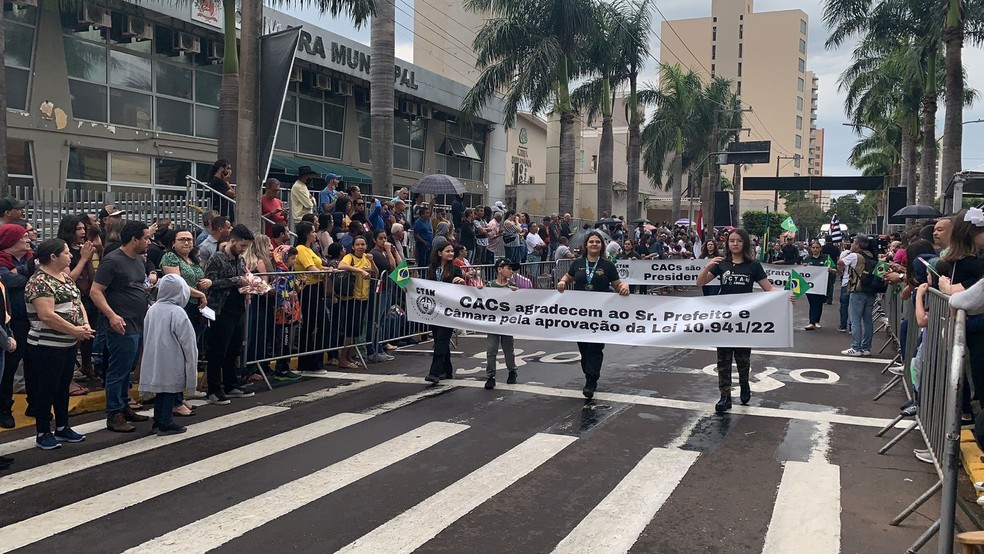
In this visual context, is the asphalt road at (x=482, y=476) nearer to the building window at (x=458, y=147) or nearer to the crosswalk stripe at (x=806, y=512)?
the crosswalk stripe at (x=806, y=512)

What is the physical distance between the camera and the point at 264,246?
10.1 metres

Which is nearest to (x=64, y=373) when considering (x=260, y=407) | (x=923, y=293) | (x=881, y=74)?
(x=260, y=407)

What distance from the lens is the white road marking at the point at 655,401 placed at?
27.2ft

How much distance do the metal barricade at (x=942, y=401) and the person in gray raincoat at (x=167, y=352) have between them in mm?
6061

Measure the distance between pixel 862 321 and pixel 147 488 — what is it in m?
11.2

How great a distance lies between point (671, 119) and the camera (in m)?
44.9

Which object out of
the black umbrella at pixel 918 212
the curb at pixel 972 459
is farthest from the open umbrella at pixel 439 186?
the black umbrella at pixel 918 212

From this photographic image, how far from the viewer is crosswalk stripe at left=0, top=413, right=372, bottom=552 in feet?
16.5

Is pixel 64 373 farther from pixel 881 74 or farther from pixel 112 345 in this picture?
pixel 881 74

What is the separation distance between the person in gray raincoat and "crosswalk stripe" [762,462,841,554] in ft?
17.3

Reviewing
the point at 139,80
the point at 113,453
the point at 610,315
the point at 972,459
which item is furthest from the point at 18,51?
the point at 972,459

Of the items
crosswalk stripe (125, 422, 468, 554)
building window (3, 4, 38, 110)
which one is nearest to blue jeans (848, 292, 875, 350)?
crosswalk stripe (125, 422, 468, 554)

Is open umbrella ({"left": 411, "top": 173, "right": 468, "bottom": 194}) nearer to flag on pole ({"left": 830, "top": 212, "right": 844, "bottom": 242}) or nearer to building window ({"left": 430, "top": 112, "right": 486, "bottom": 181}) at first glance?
flag on pole ({"left": 830, "top": 212, "right": 844, "bottom": 242})

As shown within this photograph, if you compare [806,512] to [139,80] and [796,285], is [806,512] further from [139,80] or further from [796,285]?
[139,80]
